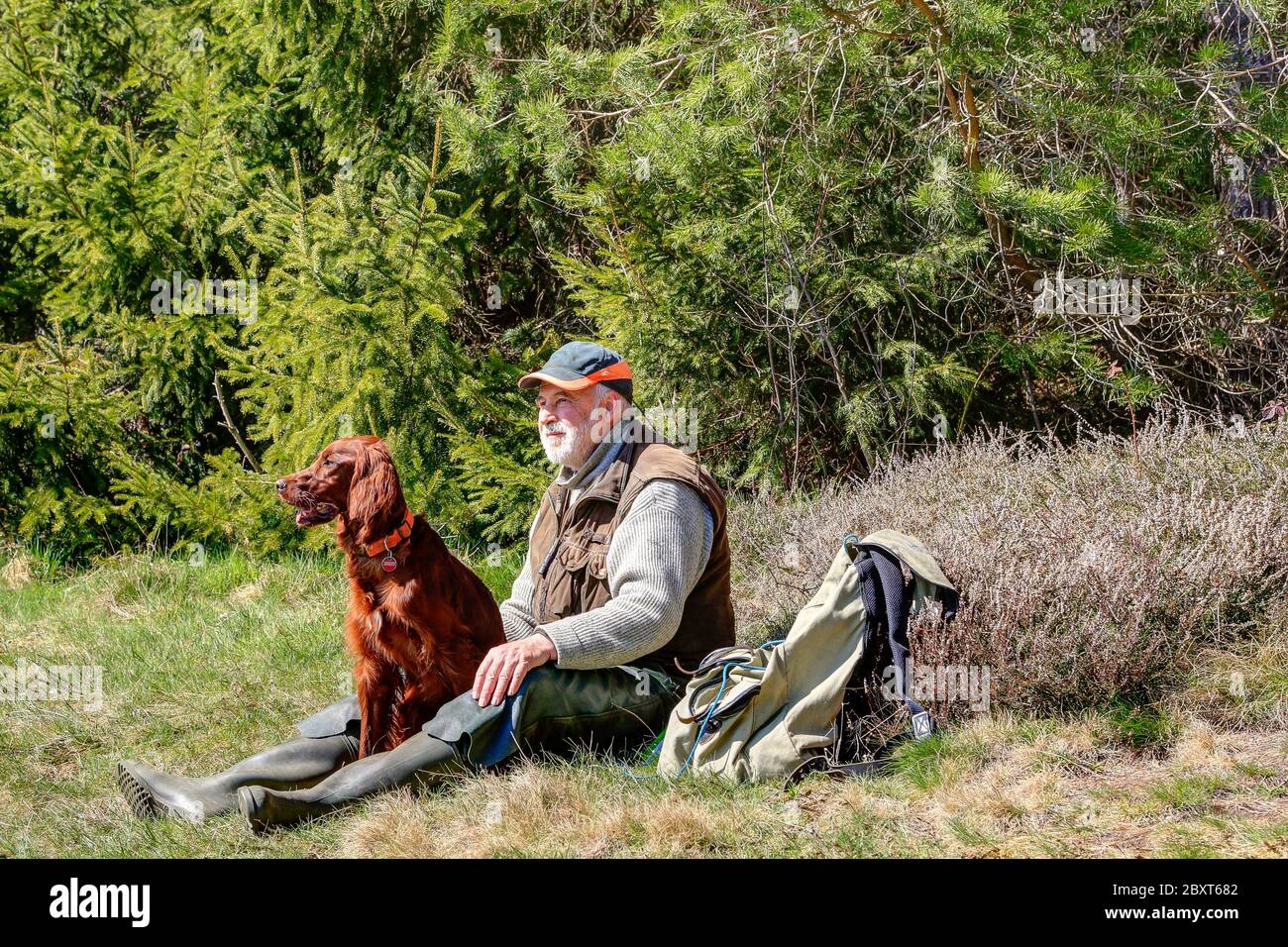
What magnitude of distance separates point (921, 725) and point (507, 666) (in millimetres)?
1233

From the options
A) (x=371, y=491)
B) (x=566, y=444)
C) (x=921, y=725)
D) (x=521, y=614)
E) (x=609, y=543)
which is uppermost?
(x=566, y=444)

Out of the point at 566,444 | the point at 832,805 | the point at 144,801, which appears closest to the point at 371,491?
the point at 566,444

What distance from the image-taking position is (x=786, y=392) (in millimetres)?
6992

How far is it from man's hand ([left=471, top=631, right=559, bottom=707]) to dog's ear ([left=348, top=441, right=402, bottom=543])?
527mm

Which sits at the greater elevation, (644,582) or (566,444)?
(566,444)

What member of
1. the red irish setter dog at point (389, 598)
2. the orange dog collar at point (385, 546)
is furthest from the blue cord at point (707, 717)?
the orange dog collar at point (385, 546)

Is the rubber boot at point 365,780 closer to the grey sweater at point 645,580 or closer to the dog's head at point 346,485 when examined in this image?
the grey sweater at point 645,580

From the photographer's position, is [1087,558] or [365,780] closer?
[365,780]

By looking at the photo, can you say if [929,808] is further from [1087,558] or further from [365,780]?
[365,780]

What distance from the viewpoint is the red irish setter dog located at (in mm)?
3641

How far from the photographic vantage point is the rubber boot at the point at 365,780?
3438mm

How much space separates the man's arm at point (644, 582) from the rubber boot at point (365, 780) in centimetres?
45

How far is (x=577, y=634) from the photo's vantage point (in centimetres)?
350
